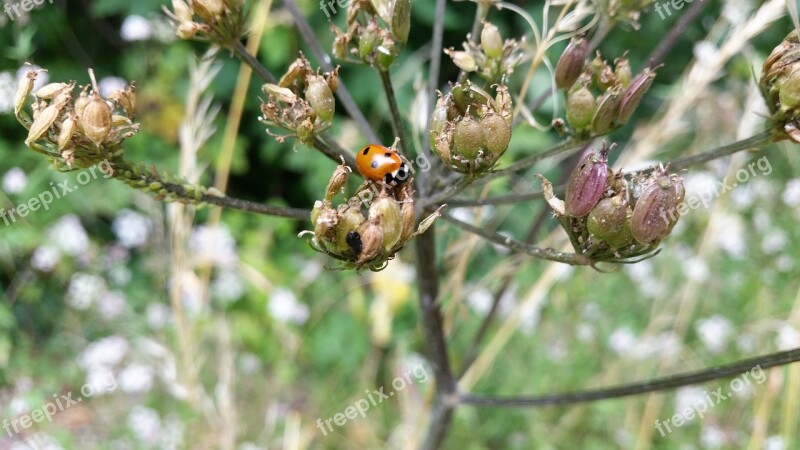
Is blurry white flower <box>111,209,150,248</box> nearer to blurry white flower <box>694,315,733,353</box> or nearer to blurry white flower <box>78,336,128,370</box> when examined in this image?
blurry white flower <box>78,336,128,370</box>

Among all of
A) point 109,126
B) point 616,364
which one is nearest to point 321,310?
point 616,364

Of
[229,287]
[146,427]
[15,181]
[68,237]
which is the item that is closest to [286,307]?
[229,287]

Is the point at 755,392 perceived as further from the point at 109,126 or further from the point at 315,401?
the point at 109,126

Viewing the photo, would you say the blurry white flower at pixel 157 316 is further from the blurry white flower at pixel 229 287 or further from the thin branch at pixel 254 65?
the thin branch at pixel 254 65

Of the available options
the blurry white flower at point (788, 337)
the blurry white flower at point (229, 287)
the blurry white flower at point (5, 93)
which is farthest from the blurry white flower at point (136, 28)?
the blurry white flower at point (788, 337)

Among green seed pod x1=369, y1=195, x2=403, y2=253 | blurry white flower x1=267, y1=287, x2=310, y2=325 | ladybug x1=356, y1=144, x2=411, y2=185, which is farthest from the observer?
blurry white flower x1=267, y1=287, x2=310, y2=325

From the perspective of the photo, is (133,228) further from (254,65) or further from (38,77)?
(254,65)

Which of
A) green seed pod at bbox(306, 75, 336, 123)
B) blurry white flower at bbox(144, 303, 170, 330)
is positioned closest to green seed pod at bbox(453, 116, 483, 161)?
green seed pod at bbox(306, 75, 336, 123)
